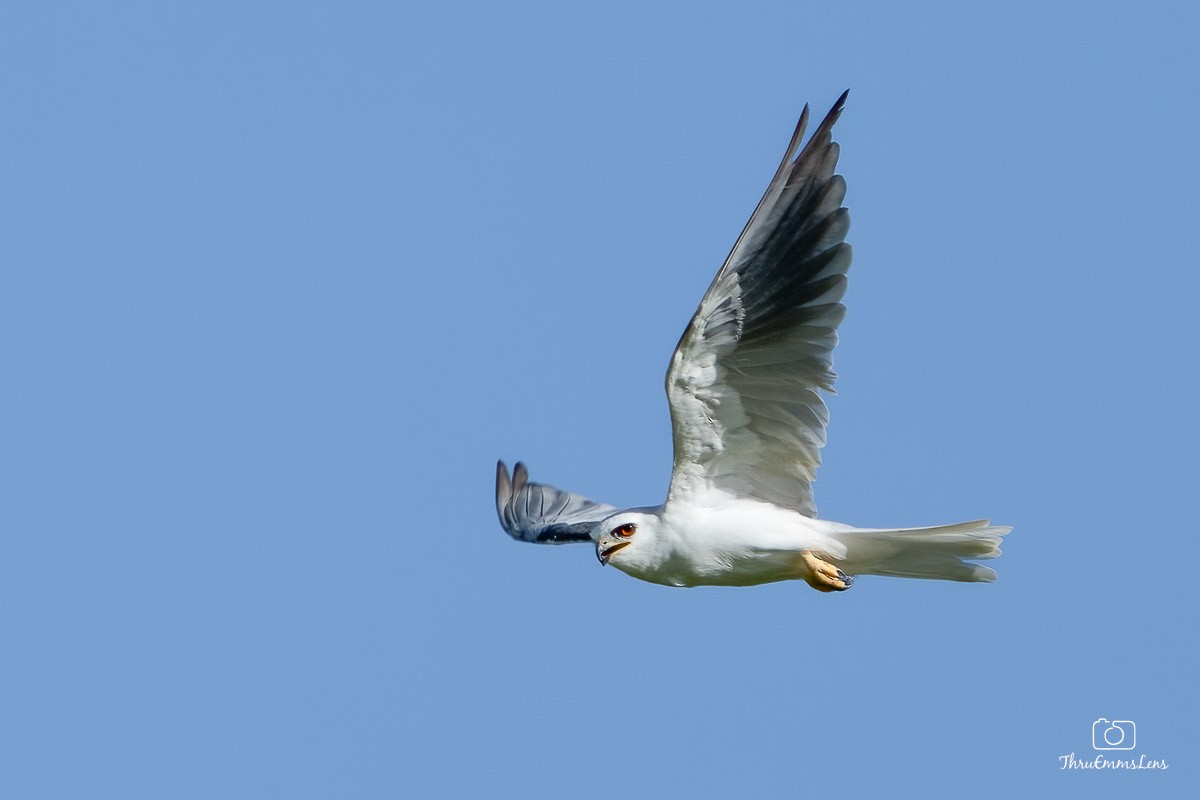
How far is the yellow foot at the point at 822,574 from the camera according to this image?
945cm

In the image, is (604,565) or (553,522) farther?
(553,522)

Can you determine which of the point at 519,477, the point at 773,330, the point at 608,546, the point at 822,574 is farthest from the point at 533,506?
the point at 773,330

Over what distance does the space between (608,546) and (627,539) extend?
12 cm

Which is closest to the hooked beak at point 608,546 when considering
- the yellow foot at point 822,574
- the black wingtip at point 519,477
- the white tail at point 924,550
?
the yellow foot at point 822,574

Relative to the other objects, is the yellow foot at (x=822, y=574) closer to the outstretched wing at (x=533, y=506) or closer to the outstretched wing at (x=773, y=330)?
the outstretched wing at (x=773, y=330)

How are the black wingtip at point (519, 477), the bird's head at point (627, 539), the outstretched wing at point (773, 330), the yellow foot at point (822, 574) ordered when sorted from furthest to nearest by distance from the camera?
the black wingtip at point (519, 477) < the bird's head at point (627, 539) < the yellow foot at point (822, 574) < the outstretched wing at point (773, 330)

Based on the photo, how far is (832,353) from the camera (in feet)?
30.6

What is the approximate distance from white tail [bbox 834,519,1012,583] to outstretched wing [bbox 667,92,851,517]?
605 millimetres

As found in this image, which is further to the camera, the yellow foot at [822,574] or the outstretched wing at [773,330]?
the yellow foot at [822,574]

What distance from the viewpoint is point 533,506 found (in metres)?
13.1

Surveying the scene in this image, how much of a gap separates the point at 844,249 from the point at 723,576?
2.04 meters

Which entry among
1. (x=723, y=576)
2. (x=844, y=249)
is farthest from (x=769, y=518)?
(x=844, y=249)

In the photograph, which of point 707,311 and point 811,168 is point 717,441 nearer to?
point 707,311

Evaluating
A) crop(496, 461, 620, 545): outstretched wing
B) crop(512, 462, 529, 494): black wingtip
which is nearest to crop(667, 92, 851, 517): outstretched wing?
crop(496, 461, 620, 545): outstretched wing
